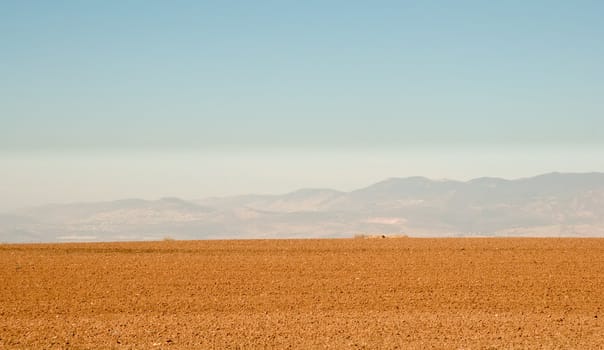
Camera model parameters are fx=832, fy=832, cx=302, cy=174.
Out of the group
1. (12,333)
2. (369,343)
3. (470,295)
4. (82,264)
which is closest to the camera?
(369,343)

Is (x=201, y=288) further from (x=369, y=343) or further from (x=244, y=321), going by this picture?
(x=369, y=343)

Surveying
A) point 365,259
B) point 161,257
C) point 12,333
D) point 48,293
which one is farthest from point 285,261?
point 12,333

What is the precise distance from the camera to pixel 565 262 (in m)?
29.7

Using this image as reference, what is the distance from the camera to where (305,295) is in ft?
75.3

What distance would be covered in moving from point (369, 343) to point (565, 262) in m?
15.8

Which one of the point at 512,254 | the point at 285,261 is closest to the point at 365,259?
the point at 285,261

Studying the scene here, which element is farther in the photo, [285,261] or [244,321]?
[285,261]

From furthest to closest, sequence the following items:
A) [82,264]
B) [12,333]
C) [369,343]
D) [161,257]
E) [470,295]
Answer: [161,257], [82,264], [470,295], [12,333], [369,343]

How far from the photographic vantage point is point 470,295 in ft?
75.3

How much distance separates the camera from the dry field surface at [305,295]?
1686 centimetres

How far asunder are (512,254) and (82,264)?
52.6 feet

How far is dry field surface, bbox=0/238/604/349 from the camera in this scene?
664 inches

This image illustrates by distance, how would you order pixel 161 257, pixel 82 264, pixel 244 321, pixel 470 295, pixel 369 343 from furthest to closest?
pixel 161 257
pixel 82 264
pixel 470 295
pixel 244 321
pixel 369 343

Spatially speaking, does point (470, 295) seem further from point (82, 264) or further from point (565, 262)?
point (82, 264)
